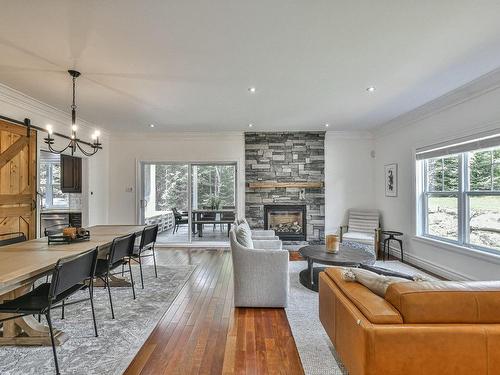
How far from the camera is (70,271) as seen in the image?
207 centimetres

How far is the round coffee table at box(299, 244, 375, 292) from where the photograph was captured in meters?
3.24

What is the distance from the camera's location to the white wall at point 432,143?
3256 mm

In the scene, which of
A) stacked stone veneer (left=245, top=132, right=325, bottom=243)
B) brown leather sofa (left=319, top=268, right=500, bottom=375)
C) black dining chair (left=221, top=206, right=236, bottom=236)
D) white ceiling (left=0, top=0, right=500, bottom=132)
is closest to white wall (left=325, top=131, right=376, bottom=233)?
stacked stone veneer (left=245, top=132, right=325, bottom=243)

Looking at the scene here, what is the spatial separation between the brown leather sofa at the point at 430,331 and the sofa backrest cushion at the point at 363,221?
4.33 metres

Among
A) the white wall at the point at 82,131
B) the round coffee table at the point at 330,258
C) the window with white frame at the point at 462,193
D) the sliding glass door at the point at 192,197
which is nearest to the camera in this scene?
the round coffee table at the point at 330,258

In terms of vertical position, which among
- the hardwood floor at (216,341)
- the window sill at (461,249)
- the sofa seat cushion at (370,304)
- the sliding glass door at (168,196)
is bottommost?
the hardwood floor at (216,341)

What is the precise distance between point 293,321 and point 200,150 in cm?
449

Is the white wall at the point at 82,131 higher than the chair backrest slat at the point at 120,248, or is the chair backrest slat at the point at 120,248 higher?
the white wall at the point at 82,131

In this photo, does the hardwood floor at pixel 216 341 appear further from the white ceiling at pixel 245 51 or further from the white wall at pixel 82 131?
the white wall at pixel 82 131

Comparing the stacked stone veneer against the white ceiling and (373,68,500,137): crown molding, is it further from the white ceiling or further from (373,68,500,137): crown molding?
the white ceiling

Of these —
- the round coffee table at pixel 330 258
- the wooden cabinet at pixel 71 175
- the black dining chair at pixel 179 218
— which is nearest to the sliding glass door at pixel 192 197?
the black dining chair at pixel 179 218

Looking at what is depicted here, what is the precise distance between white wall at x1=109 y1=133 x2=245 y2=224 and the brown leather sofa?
15.9 ft

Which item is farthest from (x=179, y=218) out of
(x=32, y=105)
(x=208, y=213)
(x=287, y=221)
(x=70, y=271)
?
(x=70, y=271)

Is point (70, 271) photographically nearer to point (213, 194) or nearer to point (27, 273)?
point (27, 273)
